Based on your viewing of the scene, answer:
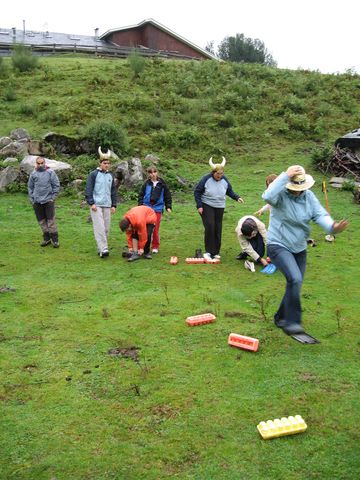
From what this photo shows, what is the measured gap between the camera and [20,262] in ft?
33.2

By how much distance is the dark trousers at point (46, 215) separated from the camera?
10977 millimetres

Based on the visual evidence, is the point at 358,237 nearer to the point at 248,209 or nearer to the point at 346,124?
the point at 248,209

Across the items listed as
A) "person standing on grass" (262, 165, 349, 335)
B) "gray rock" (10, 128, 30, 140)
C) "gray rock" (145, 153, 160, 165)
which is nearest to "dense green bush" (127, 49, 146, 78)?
"gray rock" (10, 128, 30, 140)

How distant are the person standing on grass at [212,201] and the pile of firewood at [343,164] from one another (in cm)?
941

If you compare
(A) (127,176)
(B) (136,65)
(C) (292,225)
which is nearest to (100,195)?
(C) (292,225)

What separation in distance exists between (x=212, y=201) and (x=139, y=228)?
4.88ft

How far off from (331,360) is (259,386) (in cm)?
100

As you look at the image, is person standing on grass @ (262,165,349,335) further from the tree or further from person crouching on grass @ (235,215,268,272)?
the tree

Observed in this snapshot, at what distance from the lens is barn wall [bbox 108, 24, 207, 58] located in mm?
45812

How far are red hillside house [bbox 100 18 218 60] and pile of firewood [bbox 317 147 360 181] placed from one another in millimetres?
29335

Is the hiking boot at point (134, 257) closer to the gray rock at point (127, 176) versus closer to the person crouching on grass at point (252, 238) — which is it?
the person crouching on grass at point (252, 238)

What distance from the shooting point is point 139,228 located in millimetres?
9930

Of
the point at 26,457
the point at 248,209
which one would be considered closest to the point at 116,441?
the point at 26,457

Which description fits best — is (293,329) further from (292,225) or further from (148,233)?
(148,233)
